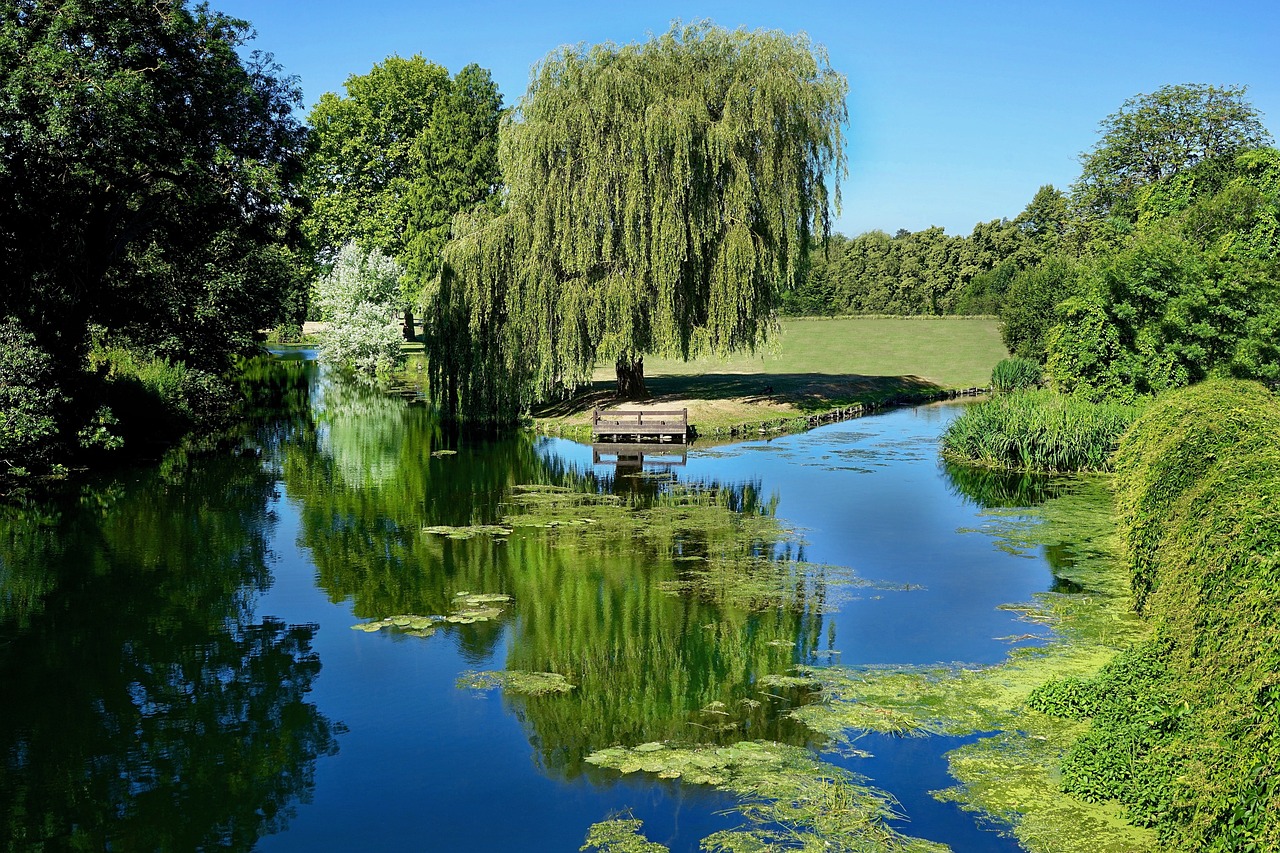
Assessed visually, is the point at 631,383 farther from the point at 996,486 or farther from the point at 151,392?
the point at 151,392

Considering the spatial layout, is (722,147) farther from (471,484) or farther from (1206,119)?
(1206,119)

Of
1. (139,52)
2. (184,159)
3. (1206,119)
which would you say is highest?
(1206,119)

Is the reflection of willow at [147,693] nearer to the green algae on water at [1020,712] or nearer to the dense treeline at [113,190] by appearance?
the green algae on water at [1020,712]

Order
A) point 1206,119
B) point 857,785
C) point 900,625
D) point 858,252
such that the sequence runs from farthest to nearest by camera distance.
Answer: point 858,252, point 1206,119, point 900,625, point 857,785

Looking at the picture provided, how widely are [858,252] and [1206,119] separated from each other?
164ft

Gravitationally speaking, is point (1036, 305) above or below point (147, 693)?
above

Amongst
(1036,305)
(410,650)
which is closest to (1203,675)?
(410,650)

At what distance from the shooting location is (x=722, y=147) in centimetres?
3123

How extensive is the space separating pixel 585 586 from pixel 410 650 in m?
3.31

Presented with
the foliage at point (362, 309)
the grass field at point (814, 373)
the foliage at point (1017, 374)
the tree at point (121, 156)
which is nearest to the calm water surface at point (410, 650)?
the tree at point (121, 156)

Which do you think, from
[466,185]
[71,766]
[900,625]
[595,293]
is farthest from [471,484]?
[466,185]

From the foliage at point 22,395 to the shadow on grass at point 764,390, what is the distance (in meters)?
16.8

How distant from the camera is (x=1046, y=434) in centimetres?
2641

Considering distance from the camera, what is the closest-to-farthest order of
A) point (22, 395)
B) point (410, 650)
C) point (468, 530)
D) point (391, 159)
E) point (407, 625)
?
1. point (410, 650)
2. point (407, 625)
3. point (468, 530)
4. point (22, 395)
5. point (391, 159)
